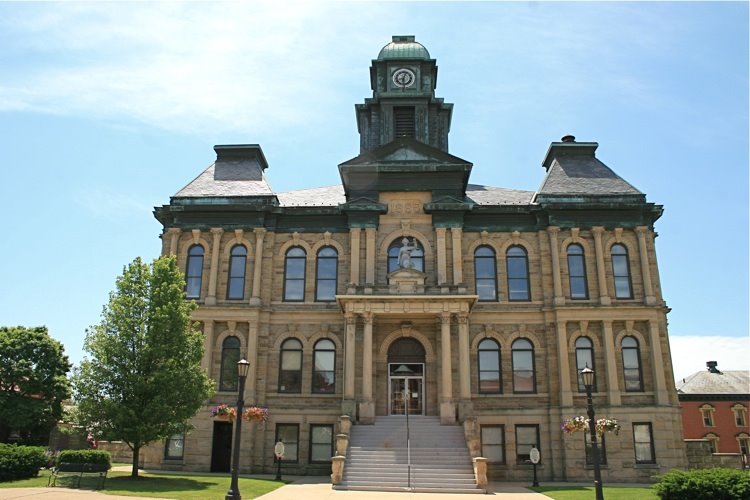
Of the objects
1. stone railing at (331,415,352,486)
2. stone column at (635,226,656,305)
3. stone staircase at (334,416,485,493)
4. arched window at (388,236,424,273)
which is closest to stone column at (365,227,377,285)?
arched window at (388,236,424,273)

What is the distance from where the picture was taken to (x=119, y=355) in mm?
24125

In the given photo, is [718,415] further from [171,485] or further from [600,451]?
[171,485]

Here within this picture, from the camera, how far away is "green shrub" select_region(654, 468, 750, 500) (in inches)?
623

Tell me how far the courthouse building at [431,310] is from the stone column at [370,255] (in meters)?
0.08

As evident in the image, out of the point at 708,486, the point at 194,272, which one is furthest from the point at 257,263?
the point at 708,486

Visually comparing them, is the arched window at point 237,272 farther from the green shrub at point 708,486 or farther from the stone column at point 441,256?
the green shrub at point 708,486

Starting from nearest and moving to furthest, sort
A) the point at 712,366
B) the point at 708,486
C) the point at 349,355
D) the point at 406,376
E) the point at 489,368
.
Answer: the point at 708,486 → the point at 349,355 → the point at 406,376 → the point at 489,368 → the point at 712,366

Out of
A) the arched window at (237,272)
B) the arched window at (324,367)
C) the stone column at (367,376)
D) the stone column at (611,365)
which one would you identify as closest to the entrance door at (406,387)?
the stone column at (367,376)

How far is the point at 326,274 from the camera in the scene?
32.2m

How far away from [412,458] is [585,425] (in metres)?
7.99

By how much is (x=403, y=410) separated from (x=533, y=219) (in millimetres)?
12182

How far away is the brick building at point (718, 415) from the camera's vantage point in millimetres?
57844

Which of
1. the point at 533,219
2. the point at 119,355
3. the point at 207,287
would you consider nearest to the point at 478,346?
the point at 533,219

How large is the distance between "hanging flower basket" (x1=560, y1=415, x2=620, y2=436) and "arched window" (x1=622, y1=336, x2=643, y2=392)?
105 inches
